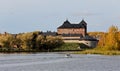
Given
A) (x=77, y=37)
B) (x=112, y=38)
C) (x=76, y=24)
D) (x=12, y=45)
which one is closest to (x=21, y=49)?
(x=12, y=45)

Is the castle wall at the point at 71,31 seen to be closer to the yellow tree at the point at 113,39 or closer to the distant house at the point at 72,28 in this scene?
the distant house at the point at 72,28

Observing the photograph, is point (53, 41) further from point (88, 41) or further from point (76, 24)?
point (76, 24)

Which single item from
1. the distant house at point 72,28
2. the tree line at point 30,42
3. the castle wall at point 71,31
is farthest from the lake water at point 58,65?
the distant house at point 72,28

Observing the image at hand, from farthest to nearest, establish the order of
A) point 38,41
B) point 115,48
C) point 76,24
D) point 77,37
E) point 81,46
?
1. point 76,24
2. point 77,37
3. point 81,46
4. point 38,41
5. point 115,48

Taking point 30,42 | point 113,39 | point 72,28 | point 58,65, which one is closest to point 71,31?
point 72,28

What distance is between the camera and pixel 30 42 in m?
96.8

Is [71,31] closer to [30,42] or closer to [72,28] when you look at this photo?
[72,28]

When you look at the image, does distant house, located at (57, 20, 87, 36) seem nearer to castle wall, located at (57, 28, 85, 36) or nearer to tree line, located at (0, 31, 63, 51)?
castle wall, located at (57, 28, 85, 36)

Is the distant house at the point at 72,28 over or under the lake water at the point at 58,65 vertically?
over

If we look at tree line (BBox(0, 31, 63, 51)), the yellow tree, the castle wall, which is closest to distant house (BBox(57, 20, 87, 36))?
the castle wall

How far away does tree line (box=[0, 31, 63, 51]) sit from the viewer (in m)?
96.6

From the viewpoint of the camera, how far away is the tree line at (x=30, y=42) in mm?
96625

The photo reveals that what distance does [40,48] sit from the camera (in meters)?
98.2

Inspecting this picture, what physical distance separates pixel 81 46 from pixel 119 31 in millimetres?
45818
